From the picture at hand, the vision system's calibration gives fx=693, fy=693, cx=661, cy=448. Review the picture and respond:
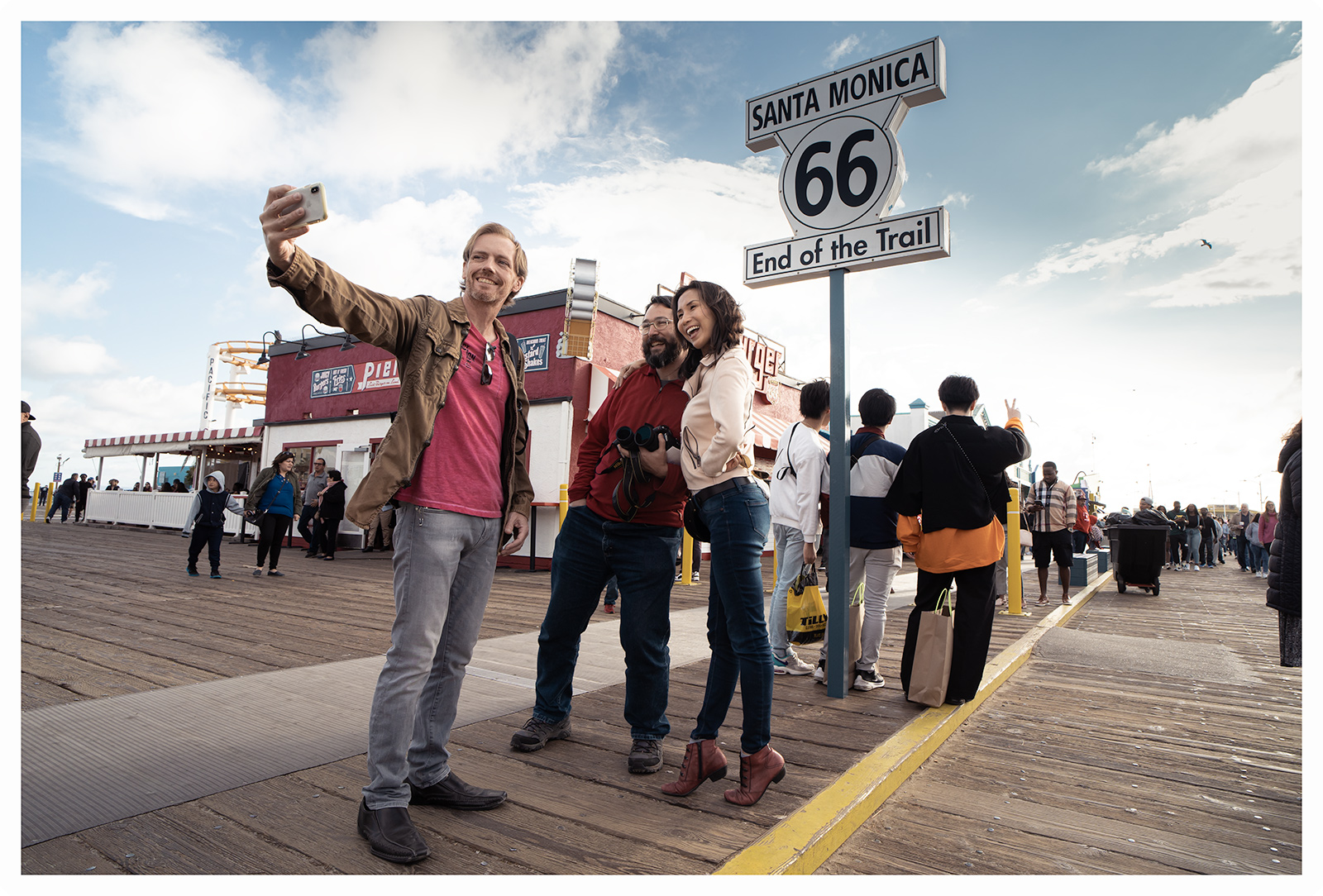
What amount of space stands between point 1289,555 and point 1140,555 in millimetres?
10312

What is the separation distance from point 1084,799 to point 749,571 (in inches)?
62.3

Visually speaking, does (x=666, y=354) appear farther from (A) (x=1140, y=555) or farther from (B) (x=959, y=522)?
(A) (x=1140, y=555)

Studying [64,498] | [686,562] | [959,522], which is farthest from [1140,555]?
[64,498]

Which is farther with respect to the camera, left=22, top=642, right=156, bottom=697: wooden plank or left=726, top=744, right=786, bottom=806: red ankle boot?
left=22, top=642, right=156, bottom=697: wooden plank

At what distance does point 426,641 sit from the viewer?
2.13m

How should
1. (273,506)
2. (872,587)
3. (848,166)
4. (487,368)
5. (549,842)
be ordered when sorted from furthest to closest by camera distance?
(273,506)
(872,587)
(848,166)
(487,368)
(549,842)

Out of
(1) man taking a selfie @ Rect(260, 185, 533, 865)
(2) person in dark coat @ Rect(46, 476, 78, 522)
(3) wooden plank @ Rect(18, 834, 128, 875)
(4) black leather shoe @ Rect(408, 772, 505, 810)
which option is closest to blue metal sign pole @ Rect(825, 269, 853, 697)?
(1) man taking a selfie @ Rect(260, 185, 533, 865)

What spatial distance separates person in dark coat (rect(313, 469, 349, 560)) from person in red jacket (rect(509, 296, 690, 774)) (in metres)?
11.5

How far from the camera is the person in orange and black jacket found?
3.72 metres

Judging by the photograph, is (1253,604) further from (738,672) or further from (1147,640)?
(738,672)

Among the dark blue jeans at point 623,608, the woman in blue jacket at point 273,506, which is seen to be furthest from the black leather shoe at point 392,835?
the woman in blue jacket at point 273,506

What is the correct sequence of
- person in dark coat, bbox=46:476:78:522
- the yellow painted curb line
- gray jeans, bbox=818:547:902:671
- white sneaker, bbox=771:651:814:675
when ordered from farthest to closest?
person in dark coat, bbox=46:476:78:522, white sneaker, bbox=771:651:814:675, gray jeans, bbox=818:547:902:671, the yellow painted curb line

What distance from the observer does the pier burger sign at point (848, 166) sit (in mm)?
3766

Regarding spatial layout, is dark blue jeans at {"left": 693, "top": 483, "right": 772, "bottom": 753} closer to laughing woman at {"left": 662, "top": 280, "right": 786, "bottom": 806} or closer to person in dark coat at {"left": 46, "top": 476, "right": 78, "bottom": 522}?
laughing woman at {"left": 662, "top": 280, "right": 786, "bottom": 806}
